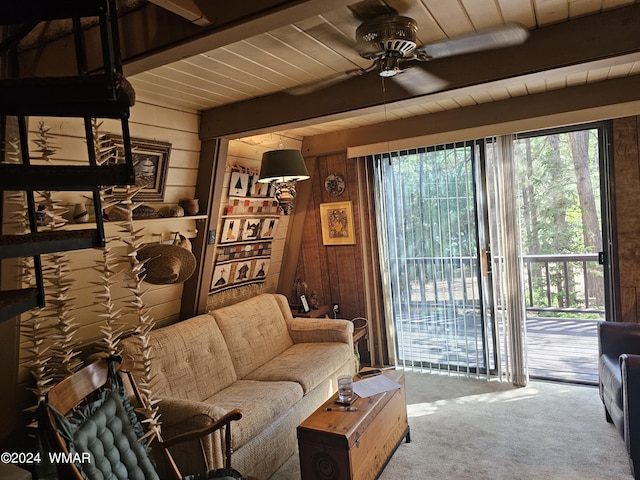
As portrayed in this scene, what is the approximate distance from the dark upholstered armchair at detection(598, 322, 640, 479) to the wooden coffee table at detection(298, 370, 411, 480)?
128 cm

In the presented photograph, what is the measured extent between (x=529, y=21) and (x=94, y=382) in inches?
96.9

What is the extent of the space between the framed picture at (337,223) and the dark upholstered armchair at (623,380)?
2.27 metres

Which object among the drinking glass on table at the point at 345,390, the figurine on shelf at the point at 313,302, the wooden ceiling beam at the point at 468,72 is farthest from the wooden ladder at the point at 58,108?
the figurine on shelf at the point at 313,302

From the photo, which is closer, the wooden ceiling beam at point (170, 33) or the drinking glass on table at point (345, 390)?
the wooden ceiling beam at point (170, 33)

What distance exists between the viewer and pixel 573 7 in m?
1.82

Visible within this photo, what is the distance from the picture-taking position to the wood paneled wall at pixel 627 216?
10.9 ft

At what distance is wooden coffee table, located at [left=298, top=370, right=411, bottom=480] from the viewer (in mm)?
2174

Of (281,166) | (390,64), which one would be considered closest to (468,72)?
(390,64)

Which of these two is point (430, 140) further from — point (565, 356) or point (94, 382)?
point (94, 382)

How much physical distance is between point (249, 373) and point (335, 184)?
2.03 m

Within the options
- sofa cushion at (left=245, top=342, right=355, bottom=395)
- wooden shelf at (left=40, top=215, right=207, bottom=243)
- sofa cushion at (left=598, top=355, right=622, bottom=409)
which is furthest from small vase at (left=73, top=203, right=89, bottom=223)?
sofa cushion at (left=598, top=355, right=622, bottom=409)

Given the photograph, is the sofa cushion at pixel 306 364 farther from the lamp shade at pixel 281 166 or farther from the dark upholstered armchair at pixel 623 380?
the dark upholstered armchair at pixel 623 380

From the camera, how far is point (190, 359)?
2961 mm

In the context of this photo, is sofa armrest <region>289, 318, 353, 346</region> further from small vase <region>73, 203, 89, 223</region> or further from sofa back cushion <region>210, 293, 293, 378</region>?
small vase <region>73, 203, 89, 223</region>
